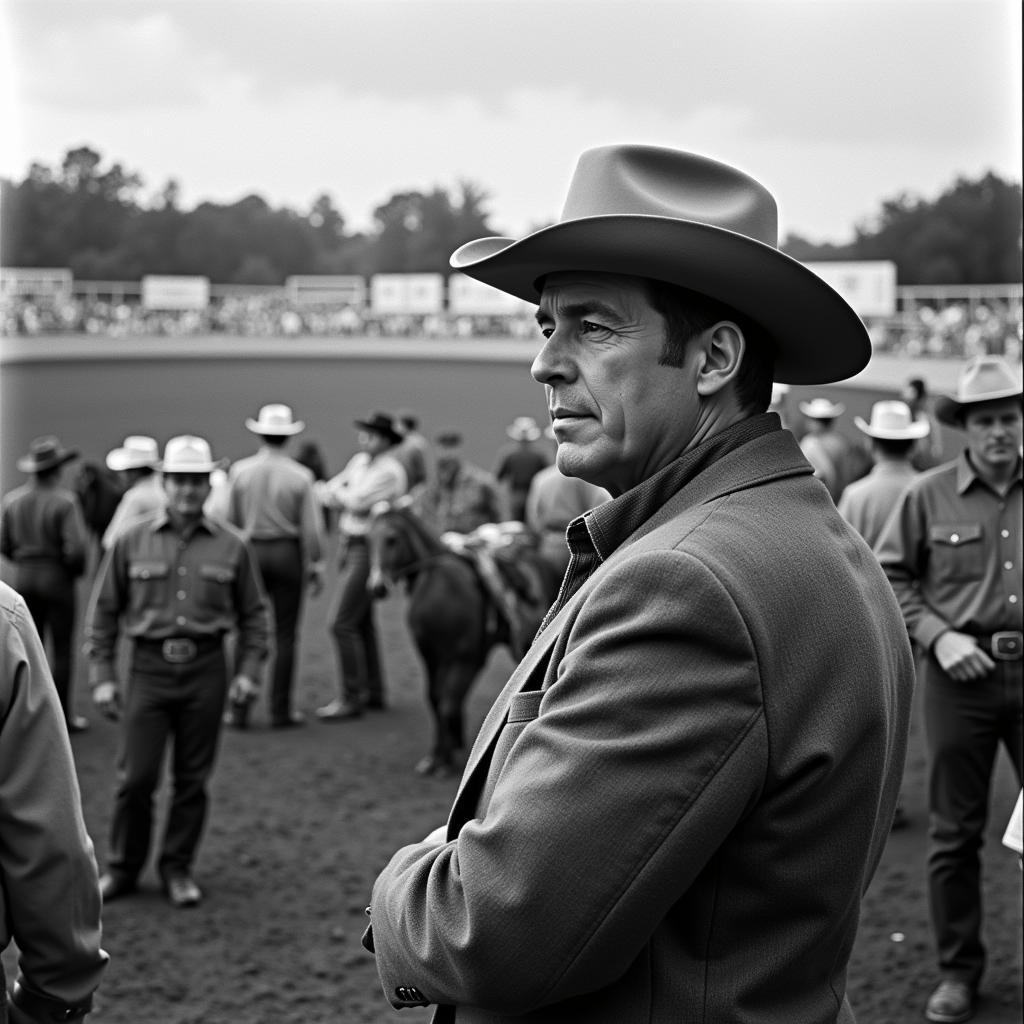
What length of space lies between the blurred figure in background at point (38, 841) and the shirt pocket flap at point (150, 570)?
3.90 metres

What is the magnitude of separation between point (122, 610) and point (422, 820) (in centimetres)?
213

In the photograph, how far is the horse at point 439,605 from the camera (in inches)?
348

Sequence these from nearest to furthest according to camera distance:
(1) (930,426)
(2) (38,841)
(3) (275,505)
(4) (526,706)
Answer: (4) (526,706), (2) (38,841), (3) (275,505), (1) (930,426)

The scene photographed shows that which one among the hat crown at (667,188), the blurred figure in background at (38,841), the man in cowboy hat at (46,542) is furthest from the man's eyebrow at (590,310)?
the man in cowboy hat at (46,542)

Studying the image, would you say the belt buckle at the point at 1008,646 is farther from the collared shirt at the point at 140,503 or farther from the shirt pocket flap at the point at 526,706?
the collared shirt at the point at 140,503

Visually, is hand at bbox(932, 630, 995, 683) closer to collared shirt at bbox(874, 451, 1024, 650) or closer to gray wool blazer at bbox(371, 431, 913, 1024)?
collared shirt at bbox(874, 451, 1024, 650)

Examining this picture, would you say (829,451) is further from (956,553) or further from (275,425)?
(956,553)

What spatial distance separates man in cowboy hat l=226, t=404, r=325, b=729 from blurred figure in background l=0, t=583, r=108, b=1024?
705cm

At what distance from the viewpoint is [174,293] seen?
3441cm

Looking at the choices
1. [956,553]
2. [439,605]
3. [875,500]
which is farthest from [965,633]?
[439,605]

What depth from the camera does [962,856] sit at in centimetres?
500

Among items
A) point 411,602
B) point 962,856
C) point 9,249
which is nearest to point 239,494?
point 411,602

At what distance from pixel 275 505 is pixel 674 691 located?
8.31 meters

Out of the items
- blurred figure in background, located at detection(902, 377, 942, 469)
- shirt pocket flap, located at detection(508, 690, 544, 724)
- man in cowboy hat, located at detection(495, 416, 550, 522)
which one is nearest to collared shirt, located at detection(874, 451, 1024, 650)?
shirt pocket flap, located at detection(508, 690, 544, 724)
